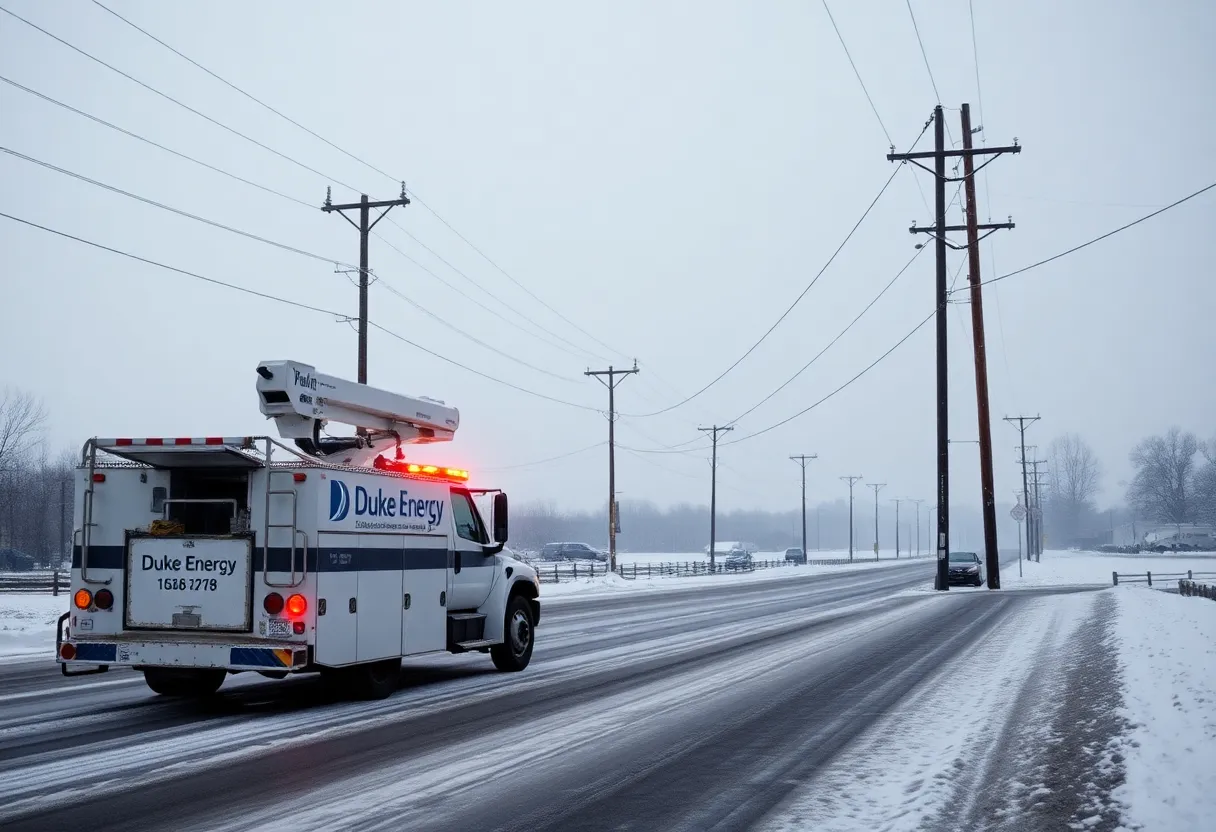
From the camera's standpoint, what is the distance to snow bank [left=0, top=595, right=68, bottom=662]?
18344mm

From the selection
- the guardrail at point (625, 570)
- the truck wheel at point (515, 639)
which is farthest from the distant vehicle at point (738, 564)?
the truck wheel at point (515, 639)

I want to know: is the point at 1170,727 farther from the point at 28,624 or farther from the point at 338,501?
the point at 28,624

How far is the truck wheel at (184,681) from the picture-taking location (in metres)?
11.1

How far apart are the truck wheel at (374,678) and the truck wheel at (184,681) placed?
1.31m

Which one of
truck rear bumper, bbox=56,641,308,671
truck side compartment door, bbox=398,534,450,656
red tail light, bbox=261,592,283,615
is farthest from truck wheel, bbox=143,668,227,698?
truck side compartment door, bbox=398,534,450,656

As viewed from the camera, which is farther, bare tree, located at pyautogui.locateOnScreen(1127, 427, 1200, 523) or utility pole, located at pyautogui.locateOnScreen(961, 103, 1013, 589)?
bare tree, located at pyautogui.locateOnScreen(1127, 427, 1200, 523)

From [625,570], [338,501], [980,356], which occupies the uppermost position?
[980,356]

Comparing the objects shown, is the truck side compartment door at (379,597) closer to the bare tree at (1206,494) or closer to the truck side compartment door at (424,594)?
the truck side compartment door at (424,594)

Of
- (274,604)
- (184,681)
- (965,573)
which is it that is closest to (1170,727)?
(274,604)

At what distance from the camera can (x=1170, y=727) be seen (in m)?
7.90

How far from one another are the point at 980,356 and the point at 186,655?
104 ft

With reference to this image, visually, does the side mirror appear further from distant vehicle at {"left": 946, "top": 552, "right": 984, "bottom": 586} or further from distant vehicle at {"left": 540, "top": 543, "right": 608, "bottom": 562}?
distant vehicle at {"left": 540, "top": 543, "right": 608, "bottom": 562}

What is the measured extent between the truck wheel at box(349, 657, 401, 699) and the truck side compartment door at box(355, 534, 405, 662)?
24 cm

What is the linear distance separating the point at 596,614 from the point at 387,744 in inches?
686
